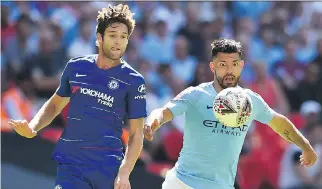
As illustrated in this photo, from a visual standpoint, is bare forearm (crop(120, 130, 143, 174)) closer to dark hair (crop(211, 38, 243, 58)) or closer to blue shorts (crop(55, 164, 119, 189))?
blue shorts (crop(55, 164, 119, 189))

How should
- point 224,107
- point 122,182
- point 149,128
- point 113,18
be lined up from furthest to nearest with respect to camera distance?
1. point 113,18
2. point 224,107
3. point 149,128
4. point 122,182

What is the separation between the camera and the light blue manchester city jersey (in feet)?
21.8

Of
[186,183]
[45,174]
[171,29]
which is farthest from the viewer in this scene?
[171,29]

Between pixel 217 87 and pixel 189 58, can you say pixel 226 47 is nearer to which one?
pixel 217 87

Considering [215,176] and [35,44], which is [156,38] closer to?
[35,44]

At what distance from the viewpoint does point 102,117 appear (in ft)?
21.0

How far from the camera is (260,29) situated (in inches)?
584

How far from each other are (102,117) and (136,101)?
306 millimetres

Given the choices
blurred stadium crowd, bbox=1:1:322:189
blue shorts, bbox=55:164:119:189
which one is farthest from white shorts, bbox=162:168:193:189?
blurred stadium crowd, bbox=1:1:322:189

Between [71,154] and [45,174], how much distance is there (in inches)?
181

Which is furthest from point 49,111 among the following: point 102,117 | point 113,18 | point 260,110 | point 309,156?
point 309,156

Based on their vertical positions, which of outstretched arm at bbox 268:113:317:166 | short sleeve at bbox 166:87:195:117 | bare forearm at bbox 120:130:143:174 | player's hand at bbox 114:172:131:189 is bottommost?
player's hand at bbox 114:172:131:189

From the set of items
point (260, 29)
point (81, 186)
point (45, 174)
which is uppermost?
point (260, 29)

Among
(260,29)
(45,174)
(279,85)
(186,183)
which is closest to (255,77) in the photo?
(279,85)
